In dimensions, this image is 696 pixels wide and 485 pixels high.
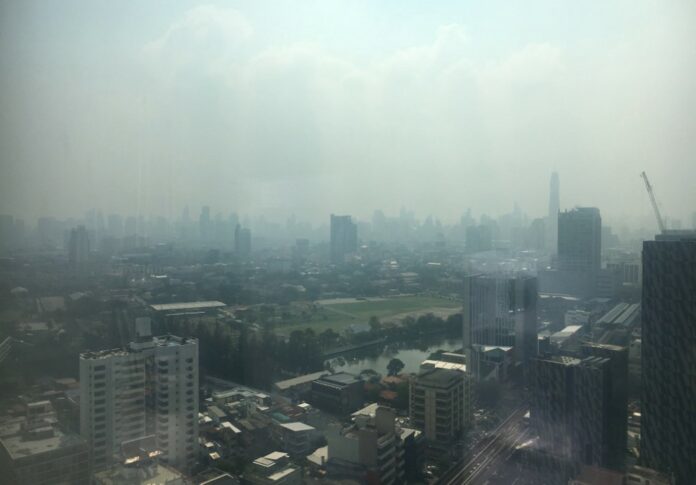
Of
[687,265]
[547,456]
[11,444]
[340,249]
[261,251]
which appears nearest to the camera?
[11,444]

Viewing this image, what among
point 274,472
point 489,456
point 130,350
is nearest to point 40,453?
point 130,350

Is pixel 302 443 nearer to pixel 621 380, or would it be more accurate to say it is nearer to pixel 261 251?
pixel 621 380

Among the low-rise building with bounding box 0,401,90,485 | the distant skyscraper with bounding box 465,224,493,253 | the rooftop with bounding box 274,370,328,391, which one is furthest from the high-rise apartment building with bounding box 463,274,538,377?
the low-rise building with bounding box 0,401,90,485

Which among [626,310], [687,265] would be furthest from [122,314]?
[626,310]

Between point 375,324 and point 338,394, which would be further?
point 375,324

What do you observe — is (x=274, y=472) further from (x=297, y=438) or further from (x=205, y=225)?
(x=205, y=225)

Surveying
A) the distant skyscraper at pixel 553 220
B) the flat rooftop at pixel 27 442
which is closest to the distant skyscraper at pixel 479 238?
the distant skyscraper at pixel 553 220

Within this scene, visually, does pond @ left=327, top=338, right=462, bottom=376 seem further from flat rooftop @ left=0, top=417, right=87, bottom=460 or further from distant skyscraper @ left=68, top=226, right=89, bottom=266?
flat rooftop @ left=0, top=417, right=87, bottom=460
